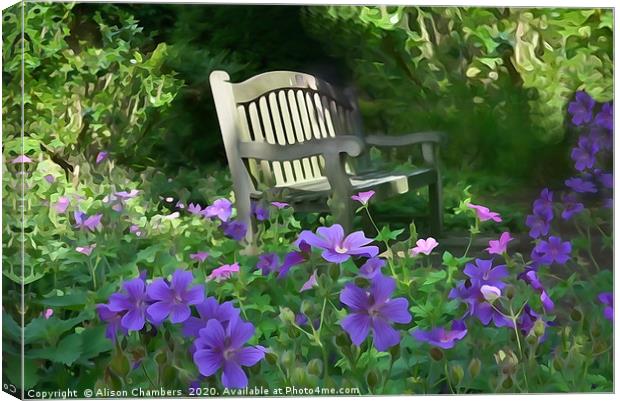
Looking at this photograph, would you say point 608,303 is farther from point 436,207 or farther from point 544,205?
point 436,207

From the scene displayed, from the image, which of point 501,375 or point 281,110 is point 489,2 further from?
point 501,375

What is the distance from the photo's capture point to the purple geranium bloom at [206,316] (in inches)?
168

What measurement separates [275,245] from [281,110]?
450 millimetres

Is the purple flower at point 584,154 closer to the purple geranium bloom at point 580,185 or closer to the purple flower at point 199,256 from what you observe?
the purple geranium bloom at point 580,185

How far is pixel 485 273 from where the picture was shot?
440cm

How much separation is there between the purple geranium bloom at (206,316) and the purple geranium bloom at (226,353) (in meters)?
0.02

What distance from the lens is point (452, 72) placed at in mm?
4445

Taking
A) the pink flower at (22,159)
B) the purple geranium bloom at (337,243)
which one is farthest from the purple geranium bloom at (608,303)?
the pink flower at (22,159)

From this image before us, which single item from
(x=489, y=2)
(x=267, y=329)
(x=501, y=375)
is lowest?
(x=501, y=375)

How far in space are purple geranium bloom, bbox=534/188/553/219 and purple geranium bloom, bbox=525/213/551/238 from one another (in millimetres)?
12

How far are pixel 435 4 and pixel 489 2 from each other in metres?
0.18

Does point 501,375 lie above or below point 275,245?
below

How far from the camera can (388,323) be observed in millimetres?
4312

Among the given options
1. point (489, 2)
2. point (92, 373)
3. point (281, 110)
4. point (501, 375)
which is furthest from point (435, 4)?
point (92, 373)
